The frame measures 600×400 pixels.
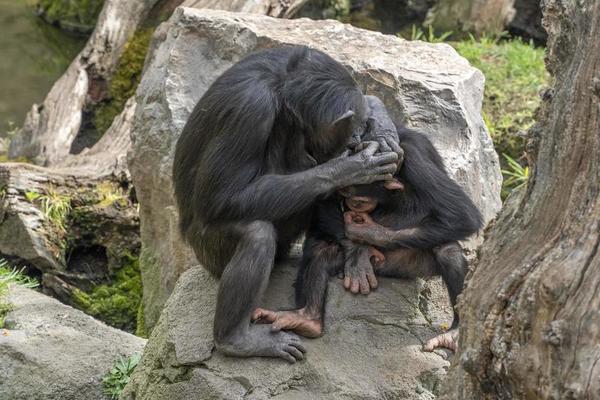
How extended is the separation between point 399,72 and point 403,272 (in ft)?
6.36

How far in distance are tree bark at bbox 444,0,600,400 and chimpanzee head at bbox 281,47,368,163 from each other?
155 cm

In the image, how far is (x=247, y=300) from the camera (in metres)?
5.39

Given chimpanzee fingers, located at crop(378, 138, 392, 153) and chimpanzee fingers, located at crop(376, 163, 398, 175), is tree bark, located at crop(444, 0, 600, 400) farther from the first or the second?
chimpanzee fingers, located at crop(378, 138, 392, 153)

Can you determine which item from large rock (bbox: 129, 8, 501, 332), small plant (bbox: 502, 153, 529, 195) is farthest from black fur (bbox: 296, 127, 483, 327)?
small plant (bbox: 502, 153, 529, 195)

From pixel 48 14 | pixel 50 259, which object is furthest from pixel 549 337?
pixel 48 14

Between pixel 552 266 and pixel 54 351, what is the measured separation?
417cm

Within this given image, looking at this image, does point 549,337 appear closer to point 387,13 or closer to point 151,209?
point 151,209

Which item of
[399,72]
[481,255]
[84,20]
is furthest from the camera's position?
[84,20]

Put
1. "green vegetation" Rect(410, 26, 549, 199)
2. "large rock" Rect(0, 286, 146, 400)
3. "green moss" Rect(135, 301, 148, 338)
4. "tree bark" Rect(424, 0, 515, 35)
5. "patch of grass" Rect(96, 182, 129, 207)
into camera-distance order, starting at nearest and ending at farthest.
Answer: "large rock" Rect(0, 286, 146, 400), "green moss" Rect(135, 301, 148, 338), "patch of grass" Rect(96, 182, 129, 207), "green vegetation" Rect(410, 26, 549, 199), "tree bark" Rect(424, 0, 515, 35)

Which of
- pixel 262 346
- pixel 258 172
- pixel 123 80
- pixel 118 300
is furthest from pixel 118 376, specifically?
pixel 123 80

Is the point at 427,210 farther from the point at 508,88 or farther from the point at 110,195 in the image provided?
the point at 508,88

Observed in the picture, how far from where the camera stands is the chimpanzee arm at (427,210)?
5.68 metres

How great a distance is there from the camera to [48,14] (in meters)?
17.0

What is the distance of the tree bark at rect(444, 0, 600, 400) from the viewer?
137 inches
